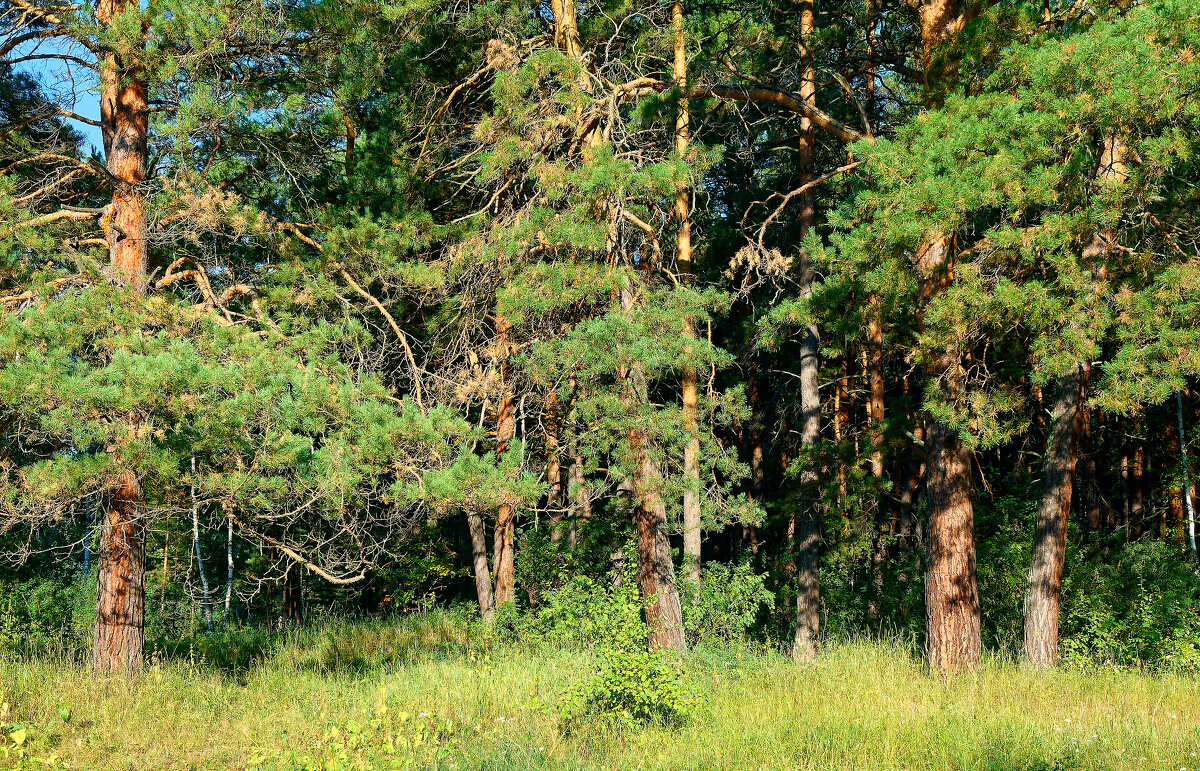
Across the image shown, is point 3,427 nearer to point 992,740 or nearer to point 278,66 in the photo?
point 278,66

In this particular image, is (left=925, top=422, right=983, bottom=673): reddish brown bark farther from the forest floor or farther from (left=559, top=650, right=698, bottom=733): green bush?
(left=559, top=650, right=698, bottom=733): green bush

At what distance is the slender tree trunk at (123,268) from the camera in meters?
7.80

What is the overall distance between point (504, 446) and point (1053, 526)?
6.78 m

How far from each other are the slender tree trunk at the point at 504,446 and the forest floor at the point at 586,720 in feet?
10.5

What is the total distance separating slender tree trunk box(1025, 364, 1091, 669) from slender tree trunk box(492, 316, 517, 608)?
6259 mm

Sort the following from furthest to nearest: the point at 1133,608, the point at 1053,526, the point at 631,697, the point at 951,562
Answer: the point at 1133,608, the point at 1053,526, the point at 951,562, the point at 631,697

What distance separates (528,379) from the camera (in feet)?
33.4

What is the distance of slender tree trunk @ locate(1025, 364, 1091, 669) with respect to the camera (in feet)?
28.0

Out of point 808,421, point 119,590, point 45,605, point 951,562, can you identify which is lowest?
point 45,605

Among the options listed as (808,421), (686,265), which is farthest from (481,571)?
(686,265)

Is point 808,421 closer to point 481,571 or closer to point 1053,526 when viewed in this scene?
point 1053,526

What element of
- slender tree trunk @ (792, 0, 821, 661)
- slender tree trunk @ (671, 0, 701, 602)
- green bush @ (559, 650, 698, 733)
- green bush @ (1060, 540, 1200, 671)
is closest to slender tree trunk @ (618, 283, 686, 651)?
slender tree trunk @ (671, 0, 701, 602)

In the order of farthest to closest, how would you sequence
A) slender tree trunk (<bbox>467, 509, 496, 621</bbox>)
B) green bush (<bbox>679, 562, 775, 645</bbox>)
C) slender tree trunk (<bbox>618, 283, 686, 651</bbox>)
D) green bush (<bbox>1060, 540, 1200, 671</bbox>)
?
slender tree trunk (<bbox>467, 509, 496, 621</bbox>)
green bush (<bbox>679, 562, 775, 645</bbox>)
green bush (<bbox>1060, 540, 1200, 671</bbox>)
slender tree trunk (<bbox>618, 283, 686, 651</bbox>)

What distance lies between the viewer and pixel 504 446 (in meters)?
11.3
